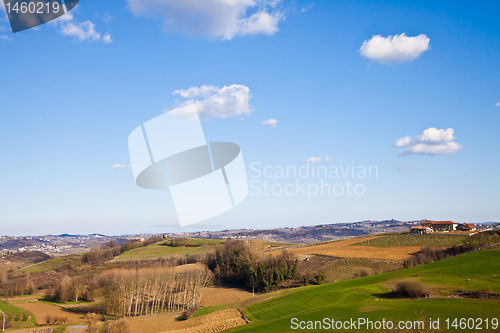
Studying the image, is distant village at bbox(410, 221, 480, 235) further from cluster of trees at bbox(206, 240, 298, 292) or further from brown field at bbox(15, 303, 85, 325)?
brown field at bbox(15, 303, 85, 325)

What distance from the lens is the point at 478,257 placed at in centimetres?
3966

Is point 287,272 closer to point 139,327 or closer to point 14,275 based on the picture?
point 139,327

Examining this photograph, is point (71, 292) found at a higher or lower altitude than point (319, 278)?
lower

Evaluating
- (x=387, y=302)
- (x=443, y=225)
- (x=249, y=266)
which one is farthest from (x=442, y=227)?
(x=387, y=302)

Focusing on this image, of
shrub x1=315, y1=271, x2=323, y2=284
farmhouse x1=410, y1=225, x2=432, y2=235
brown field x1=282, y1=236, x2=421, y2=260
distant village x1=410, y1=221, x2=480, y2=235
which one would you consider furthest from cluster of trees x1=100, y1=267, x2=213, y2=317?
distant village x1=410, y1=221, x2=480, y2=235

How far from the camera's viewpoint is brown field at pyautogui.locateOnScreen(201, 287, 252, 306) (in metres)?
50.9

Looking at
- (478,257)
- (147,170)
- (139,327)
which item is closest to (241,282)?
(139,327)

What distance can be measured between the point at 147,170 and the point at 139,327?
3355cm

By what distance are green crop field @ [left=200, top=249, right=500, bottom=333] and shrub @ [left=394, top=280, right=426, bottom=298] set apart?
905mm

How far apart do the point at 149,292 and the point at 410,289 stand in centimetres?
3875

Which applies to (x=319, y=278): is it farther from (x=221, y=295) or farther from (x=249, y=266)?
(x=221, y=295)

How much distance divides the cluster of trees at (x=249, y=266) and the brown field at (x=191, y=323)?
59.4 ft

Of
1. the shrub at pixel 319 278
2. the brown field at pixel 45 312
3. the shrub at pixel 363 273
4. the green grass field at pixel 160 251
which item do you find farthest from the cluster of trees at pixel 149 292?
the green grass field at pixel 160 251

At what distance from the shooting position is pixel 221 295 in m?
55.8
